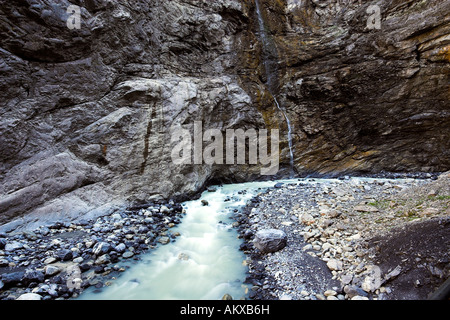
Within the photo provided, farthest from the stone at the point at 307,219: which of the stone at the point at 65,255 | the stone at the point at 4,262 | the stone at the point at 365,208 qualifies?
the stone at the point at 4,262

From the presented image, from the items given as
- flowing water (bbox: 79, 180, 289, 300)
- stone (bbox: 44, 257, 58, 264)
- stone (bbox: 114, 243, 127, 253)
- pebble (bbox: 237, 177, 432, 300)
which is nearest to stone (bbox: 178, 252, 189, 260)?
flowing water (bbox: 79, 180, 289, 300)

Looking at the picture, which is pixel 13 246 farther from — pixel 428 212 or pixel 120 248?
pixel 428 212

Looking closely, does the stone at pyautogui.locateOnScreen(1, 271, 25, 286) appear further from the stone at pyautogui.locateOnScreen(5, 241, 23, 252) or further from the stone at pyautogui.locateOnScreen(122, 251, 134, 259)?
the stone at pyautogui.locateOnScreen(122, 251, 134, 259)

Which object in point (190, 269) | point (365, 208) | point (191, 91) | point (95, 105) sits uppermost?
point (191, 91)

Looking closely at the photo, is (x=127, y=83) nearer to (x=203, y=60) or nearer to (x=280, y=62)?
(x=203, y=60)

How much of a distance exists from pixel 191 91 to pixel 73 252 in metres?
6.75

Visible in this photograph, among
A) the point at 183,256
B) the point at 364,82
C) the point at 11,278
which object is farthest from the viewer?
the point at 364,82

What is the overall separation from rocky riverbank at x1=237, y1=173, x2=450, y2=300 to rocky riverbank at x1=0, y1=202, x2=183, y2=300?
2488 millimetres

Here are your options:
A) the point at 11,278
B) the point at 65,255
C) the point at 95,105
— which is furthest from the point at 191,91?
the point at 11,278

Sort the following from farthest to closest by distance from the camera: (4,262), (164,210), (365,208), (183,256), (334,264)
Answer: (164,210)
(365,208)
(183,256)
(4,262)
(334,264)

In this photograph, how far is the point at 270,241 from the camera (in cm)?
472

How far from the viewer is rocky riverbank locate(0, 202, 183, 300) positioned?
362 centimetres

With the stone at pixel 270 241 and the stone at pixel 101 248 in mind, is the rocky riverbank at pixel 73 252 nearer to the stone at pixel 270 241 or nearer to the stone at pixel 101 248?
the stone at pixel 101 248
